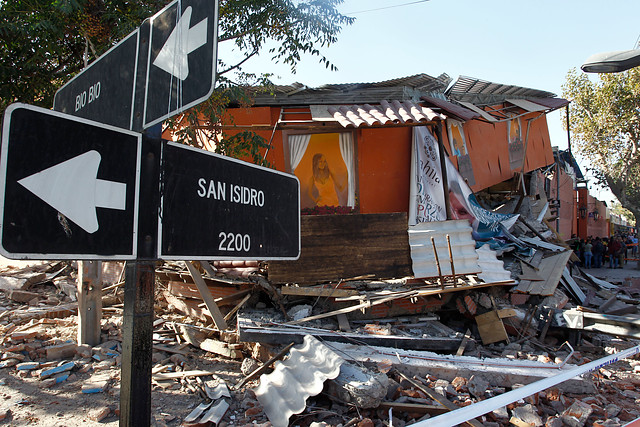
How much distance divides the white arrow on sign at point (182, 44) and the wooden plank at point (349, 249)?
544 cm

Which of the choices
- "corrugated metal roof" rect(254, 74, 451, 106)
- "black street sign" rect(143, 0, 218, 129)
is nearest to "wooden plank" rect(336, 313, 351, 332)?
"black street sign" rect(143, 0, 218, 129)

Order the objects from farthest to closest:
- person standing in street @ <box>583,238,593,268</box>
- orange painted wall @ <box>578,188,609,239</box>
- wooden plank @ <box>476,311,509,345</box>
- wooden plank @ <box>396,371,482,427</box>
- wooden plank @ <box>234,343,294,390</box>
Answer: orange painted wall @ <box>578,188,609,239</box> < person standing in street @ <box>583,238,593,268</box> < wooden plank @ <box>476,311,509,345</box> < wooden plank @ <box>234,343,294,390</box> < wooden plank @ <box>396,371,482,427</box>

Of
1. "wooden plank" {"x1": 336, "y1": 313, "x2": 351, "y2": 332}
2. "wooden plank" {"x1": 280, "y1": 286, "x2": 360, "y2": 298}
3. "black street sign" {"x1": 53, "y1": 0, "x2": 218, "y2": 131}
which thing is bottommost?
"wooden plank" {"x1": 336, "y1": 313, "x2": 351, "y2": 332}

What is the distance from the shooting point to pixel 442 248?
721cm

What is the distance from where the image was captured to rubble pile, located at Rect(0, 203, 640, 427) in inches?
171

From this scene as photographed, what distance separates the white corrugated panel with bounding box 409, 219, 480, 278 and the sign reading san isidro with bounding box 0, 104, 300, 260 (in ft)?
17.9

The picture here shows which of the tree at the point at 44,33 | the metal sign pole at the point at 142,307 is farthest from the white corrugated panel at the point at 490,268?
the tree at the point at 44,33

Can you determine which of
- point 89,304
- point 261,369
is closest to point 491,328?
point 261,369

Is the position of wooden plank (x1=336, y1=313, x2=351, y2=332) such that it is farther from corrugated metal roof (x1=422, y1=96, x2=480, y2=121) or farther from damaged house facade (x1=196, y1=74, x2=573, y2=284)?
corrugated metal roof (x1=422, y1=96, x2=480, y2=121)

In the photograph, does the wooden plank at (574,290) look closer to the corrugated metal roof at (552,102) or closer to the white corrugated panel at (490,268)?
the white corrugated panel at (490,268)

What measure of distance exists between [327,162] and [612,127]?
59.7 feet

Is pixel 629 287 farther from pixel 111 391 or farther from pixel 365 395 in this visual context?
pixel 111 391

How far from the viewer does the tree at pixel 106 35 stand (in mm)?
6613

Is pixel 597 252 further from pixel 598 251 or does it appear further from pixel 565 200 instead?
pixel 565 200
